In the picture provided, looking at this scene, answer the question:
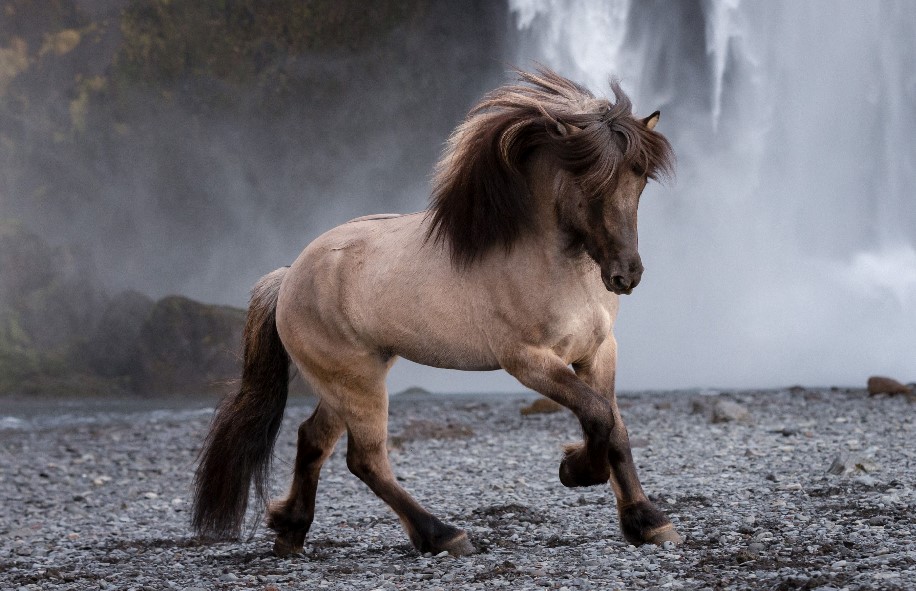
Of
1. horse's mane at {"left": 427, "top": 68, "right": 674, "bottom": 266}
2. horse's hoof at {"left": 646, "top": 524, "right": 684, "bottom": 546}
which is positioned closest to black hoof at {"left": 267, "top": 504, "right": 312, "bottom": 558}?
horse's mane at {"left": 427, "top": 68, "right": 674, "bottom": 266}

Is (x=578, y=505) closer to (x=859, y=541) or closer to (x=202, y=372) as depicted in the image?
(x=859, y=541)

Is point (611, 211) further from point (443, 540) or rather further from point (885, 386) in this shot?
point (885, 386)

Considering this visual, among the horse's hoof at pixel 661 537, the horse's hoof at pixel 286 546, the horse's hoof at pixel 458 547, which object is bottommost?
the horse's hoof at pixel 286 546

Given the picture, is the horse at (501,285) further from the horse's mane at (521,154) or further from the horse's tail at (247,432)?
the horse's tail at (247,432)

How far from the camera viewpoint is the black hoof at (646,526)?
15.7 feet

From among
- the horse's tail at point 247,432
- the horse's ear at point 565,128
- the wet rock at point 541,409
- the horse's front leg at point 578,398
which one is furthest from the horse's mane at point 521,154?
the wet rock at point 541,409

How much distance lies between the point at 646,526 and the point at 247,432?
2.51 m

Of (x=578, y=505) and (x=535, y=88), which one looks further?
(x=578, y=505)

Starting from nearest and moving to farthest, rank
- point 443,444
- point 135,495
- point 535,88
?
point 535,88
point 135,495
point 443,444

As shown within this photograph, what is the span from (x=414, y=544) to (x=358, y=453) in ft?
1.93

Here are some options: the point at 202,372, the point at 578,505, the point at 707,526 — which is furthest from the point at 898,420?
the point at 202,372

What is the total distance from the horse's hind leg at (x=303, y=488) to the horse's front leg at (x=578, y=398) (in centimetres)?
149

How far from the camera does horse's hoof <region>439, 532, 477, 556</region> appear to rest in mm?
5184

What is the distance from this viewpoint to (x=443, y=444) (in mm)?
13164
